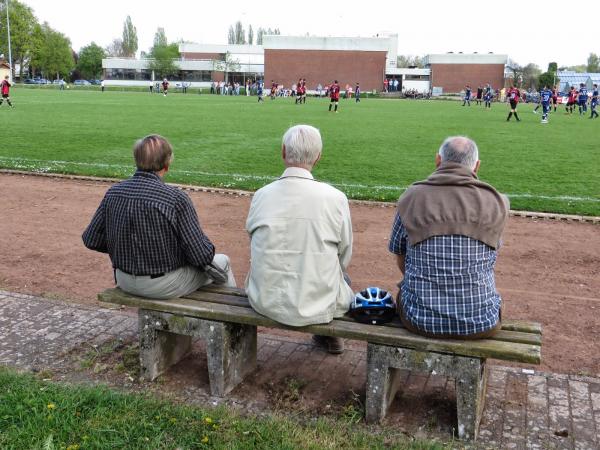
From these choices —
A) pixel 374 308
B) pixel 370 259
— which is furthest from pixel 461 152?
pixel 370 259

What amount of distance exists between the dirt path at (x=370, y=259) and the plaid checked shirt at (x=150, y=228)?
6.31ft

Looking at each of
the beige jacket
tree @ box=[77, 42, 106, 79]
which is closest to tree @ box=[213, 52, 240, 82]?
tree @ box=[77, 42, 106, 79]

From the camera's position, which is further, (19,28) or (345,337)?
(19,28)

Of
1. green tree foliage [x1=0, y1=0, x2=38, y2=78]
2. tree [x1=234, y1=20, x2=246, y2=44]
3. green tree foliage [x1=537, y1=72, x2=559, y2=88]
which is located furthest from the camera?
tree [x1=234, y1=20, x2=246, y2=44]

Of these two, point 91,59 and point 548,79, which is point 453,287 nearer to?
point 548,79

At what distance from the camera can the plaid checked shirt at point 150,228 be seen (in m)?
3.96

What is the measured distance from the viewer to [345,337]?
3691 millimetres

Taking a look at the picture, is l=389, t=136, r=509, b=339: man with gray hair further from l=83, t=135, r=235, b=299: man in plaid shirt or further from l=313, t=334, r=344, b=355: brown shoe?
l=83, t=135, r=235, b=299: man in plaid shirt

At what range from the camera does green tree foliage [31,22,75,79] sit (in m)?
97.7

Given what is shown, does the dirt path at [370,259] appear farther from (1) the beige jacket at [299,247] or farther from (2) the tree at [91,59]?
(2) the tree at [91,59]

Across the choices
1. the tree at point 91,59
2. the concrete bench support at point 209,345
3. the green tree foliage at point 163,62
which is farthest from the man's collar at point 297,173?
the tree at point 91,59

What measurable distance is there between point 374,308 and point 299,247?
0.59 meters

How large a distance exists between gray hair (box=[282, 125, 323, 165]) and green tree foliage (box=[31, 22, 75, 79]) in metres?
101

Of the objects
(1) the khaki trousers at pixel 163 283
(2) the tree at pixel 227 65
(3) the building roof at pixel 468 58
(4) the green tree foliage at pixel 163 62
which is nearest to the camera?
(1) the khaki trousers at pixel 163 283
